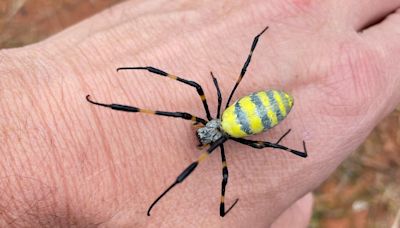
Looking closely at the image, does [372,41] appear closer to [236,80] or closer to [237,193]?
[236,80]

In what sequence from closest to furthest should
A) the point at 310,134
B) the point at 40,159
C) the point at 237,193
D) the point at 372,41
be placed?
the point at 40,159, the point at 237,193, the point at 310,134, the point at 372,41

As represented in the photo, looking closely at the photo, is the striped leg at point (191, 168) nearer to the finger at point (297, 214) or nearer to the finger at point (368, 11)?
the finger at point (297, 214)

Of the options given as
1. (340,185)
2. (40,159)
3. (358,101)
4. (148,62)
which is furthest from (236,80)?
(340,185)

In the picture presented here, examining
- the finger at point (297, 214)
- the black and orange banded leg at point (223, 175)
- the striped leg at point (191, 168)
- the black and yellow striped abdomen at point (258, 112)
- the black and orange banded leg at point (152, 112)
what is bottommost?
the finger at point (297, 214)

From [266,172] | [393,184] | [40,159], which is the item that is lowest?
[393,184]

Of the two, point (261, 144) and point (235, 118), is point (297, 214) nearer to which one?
point (261, 144)

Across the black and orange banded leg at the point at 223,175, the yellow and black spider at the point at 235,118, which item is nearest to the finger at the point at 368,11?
the yellow and black spider at the point at 235,118

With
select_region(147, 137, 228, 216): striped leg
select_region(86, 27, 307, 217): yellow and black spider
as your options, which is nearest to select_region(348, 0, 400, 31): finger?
select_region(86, 27, 307, 217): yellow and black spider
